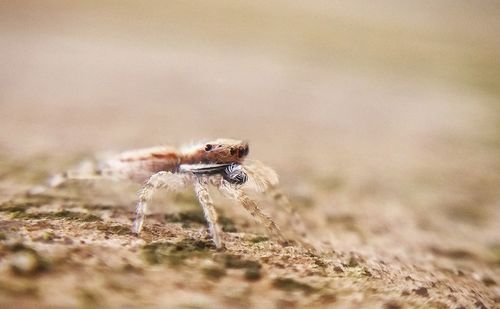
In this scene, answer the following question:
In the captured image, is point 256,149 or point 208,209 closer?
point 208,209

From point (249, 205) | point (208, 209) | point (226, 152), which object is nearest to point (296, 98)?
point (226, 152)

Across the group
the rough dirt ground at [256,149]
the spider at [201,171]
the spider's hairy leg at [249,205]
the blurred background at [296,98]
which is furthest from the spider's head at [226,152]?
the blurred background at [296,98]

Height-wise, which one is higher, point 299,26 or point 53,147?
point 299,26

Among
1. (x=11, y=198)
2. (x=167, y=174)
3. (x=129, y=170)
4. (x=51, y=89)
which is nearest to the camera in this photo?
(x=11, y=198)

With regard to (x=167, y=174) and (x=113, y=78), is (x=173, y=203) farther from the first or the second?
(x=113, y=78)

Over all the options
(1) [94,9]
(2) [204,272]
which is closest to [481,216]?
(2) [204,272]

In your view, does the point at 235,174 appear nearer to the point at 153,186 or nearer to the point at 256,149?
the point at 153,186

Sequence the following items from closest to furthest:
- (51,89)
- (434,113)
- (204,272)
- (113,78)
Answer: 1. (204,272)
2. (51,89)
3. (434,113)
4. (113,78)

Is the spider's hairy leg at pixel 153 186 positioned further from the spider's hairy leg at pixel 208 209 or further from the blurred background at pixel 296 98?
the blurred background at pixel 296 98
